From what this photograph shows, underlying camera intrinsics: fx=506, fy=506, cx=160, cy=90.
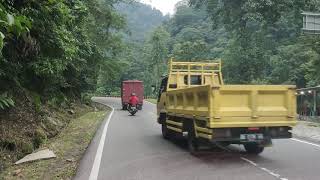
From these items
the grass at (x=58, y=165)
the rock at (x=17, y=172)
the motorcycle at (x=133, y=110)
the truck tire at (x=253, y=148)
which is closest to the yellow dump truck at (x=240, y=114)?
the truck tire at (x=253, y=148)

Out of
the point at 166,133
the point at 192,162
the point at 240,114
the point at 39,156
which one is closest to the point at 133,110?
the point at 166,133

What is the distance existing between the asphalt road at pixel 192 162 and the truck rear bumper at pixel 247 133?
0.51m

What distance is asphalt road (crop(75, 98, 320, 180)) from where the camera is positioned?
9.82 metres

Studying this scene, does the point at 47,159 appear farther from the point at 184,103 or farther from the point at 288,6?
the point at 288,6

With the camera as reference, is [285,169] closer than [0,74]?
Yes

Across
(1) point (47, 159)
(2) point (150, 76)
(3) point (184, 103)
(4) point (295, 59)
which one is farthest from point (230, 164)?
(2) point (150, 76)

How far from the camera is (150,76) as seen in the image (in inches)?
3898

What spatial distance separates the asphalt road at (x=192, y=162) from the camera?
32.2 ft

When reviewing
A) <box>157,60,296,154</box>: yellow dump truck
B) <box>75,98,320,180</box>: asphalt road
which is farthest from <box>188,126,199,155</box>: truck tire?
<box>75,98,320,180</box>: asphalt road

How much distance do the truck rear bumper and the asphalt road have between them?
1.69 feet

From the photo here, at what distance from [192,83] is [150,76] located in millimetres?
82478

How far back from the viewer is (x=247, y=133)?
37.8 ft

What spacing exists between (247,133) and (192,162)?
1.42m

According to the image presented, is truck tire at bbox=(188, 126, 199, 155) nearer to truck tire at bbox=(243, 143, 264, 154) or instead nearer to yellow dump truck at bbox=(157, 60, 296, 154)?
yellow dump truck at bbox=(157, 60, 296, 154)
